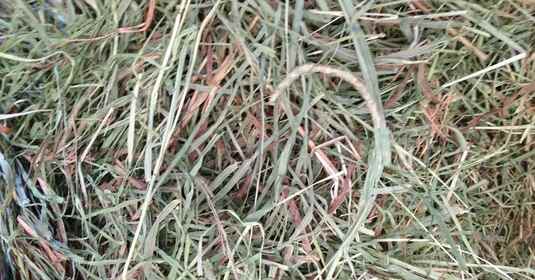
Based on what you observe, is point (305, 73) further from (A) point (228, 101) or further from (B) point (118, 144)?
(B) point (118, 144)

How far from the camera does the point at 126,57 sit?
71cm

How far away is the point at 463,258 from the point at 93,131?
512 millimetres

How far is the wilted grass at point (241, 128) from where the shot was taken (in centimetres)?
70

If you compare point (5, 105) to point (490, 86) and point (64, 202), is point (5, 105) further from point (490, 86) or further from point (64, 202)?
point (490, 86)

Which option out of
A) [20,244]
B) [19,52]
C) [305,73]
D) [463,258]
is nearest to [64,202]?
[20,244]

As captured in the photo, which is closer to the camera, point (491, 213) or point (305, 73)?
point (305, 73)

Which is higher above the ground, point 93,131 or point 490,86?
point 93,131

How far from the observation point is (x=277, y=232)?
2.44ft

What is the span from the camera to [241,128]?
2.38 ft

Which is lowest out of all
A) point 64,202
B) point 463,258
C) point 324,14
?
point 463,258

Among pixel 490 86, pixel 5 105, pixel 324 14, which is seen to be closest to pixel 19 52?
pixel 5 105

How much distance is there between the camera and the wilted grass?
70cm

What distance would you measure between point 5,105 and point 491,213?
2.21ft

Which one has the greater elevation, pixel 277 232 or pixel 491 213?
pixel 277 232
